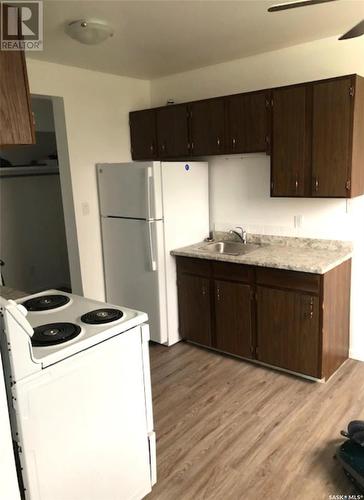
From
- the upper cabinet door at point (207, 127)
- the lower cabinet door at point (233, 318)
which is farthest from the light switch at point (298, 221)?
the upper cabinet door at point (207, 127)

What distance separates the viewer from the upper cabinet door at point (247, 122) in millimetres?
3201

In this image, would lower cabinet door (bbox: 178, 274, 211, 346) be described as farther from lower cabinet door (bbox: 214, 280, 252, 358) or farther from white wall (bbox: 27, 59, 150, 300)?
white wall (bbox: 27, 59, 150, 300)

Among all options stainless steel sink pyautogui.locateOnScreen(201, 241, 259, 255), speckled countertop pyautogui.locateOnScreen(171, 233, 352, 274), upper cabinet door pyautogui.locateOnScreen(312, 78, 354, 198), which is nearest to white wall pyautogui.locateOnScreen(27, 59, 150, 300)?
speckled countertop pyautogui.locateOnScreen(171, 233, 352, 274)

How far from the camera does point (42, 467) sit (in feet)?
Result: 5.16

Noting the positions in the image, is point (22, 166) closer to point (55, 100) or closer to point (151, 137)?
point (55, 100)

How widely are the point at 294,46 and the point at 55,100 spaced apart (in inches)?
82.5

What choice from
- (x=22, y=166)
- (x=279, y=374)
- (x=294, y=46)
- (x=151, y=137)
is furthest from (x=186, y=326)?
(x=22, y=166)

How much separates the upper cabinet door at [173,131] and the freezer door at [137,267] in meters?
0.74

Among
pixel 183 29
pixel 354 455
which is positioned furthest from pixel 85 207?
pixel 354 455

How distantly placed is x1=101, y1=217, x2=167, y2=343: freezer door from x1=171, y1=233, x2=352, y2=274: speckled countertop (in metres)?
0.24

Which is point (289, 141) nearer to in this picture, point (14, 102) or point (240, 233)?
point (240, 233)

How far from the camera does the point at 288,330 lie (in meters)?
3.09

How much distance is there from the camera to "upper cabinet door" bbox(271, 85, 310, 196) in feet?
9.82

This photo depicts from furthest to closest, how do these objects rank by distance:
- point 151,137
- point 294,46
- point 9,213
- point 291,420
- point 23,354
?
point 9,213 < point 151,137 < point 294,46 < point 291,420 < point 23,354
